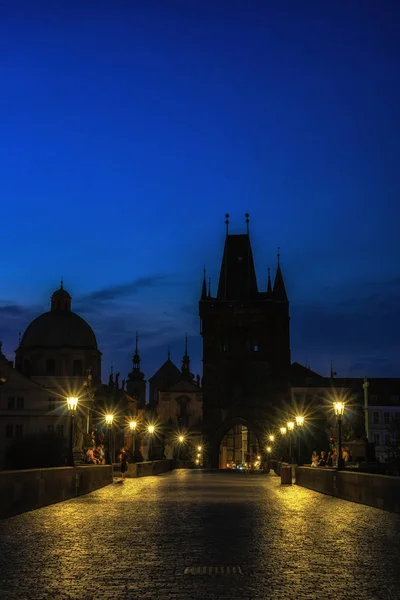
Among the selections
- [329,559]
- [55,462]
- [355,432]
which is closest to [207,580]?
[329,559]

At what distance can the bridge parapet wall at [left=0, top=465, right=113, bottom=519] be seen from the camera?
17.9 metres

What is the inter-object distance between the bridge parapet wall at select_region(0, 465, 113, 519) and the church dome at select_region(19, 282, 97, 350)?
94121 millimetres

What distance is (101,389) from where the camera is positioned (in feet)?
409

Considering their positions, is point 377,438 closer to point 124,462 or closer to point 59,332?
point 59,332

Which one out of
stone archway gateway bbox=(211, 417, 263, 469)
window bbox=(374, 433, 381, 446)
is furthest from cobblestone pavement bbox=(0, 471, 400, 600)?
stone archway gateway bbox=(211, 417, 263, 469)

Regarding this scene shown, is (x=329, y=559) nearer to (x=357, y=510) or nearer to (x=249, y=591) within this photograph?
(x=249, y=591)

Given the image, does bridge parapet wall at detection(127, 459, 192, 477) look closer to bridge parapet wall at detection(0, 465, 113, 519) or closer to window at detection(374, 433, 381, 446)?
bridge parapet wall at detection(0, 465, 113, 519)

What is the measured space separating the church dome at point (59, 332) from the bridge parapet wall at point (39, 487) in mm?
94121

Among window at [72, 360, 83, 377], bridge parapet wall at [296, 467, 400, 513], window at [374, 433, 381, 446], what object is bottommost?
bridge parapet wall at [296, 467, 400, 513]

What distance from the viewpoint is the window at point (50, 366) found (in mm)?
122188

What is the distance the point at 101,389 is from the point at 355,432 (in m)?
83.7

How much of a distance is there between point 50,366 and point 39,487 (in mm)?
103365

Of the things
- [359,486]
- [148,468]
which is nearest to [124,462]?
[148,468]

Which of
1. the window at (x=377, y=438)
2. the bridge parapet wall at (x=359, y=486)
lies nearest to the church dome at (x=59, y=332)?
the window at (x=377, y=438)
